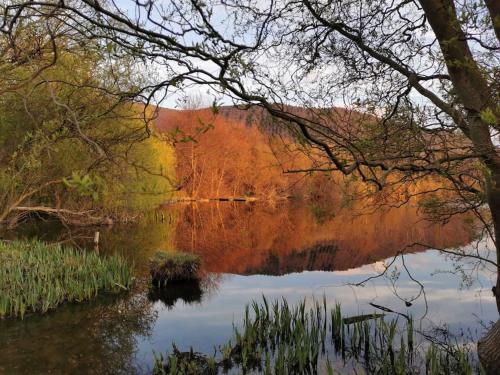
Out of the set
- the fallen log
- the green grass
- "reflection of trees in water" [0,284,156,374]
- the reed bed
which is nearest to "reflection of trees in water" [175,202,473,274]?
the fallen log

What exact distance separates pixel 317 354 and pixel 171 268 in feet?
21.4

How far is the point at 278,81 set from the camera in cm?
356

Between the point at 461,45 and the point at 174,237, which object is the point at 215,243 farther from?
the point at 461,45

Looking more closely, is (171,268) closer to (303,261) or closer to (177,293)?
(177,293)

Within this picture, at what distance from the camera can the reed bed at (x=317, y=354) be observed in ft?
20.5

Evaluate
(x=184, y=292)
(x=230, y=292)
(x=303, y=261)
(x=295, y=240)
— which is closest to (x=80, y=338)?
(x=184, y=292)

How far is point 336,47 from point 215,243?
16.6 meters

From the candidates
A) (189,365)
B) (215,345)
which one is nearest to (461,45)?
(189,365)

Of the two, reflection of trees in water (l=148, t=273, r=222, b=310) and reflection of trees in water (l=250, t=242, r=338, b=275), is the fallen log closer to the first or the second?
reflection of trees in water (l=148, t=273, r=222, b=310)

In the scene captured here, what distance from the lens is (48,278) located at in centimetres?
1006

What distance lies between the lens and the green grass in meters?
9.05

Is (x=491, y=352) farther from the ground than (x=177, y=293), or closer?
farther from the ground

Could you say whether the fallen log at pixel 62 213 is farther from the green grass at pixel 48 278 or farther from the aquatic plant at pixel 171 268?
the aquatic plant at pixel 171 268

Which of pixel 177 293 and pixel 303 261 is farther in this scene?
pixel 303 261
